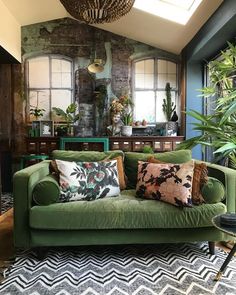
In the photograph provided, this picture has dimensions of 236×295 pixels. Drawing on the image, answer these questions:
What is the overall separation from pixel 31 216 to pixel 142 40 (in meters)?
4.04

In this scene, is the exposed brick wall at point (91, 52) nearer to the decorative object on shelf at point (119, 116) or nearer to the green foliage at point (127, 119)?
the decorative object on shelf at point (119, 116)

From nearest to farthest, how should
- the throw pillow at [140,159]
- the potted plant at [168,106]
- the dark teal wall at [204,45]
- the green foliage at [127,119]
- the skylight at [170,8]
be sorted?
the throw pillow at [140,159] → the dark teal wall at [204,45] → the skylight at [170,8] → the green foliage at [127,119] → the potted plant at [168,106]

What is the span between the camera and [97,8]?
8.18ft

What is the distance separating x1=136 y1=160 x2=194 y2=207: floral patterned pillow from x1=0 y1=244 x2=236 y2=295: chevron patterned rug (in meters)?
0.48

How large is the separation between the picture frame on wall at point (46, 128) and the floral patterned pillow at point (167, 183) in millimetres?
2865

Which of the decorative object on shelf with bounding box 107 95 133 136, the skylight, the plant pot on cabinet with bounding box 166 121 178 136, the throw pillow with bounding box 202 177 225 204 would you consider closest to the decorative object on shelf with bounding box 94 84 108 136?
the decorative object on shelf with bounding box 107 95 133 136

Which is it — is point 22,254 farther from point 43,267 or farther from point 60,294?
point 60,294

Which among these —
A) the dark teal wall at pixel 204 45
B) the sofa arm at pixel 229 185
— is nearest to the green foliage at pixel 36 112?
the dark teal wall at pixel 204 45

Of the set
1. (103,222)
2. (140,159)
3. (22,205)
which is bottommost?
(103,222)

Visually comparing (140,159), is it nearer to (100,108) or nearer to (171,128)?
(171,128)

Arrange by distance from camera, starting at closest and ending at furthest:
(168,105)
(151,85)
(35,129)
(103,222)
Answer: (103,222) → (35,129) → (168,105) → (151,85)

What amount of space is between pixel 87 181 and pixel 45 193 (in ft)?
1.30

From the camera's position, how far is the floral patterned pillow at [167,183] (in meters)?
2.32

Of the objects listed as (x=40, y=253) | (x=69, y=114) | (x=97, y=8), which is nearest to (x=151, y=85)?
(x=69, y=114)
